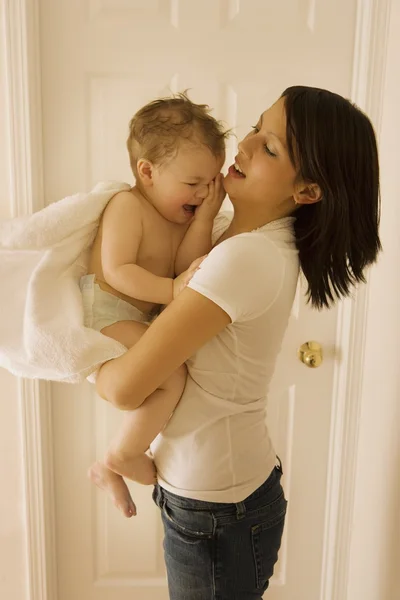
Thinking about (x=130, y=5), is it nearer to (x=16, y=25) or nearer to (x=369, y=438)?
(x=16, y=25)

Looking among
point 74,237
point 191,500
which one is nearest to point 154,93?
point 74,237

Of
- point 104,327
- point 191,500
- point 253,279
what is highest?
A: point 253,279

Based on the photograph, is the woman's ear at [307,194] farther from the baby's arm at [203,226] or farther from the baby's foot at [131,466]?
the baby's foot at [131,466]

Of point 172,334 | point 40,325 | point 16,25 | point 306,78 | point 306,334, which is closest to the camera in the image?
point 172,334

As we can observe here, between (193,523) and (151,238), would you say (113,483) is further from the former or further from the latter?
(151,238)

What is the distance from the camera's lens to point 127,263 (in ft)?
3.26

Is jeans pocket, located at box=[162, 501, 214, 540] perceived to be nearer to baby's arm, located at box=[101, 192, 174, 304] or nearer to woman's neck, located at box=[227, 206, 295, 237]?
baby's arm, located at box=[101, 192, 174, 304]

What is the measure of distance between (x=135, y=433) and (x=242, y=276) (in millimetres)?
352

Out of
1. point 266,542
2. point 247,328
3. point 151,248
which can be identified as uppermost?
point 151,248

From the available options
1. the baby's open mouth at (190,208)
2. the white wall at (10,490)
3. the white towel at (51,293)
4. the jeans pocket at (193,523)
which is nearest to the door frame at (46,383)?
the white wall at (10,490)

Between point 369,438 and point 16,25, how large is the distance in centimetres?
148

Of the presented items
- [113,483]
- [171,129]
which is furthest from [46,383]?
[171,129]

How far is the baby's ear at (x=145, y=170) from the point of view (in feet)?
3.40

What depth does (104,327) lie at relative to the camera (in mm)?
1007
